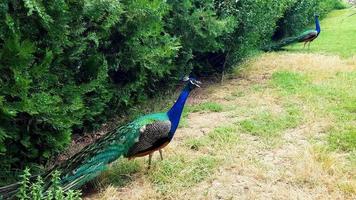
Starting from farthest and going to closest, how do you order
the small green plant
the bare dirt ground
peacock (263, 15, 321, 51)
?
peacock (263, 15, 321, 51)
the bare dirt ground
the small green plant

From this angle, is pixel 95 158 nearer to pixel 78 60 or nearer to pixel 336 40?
pixel 78 60

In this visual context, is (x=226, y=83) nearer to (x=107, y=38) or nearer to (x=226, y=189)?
(x=107, y=38)

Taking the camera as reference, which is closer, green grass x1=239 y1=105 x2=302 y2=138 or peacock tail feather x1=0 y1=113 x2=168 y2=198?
peacock tail feather x1=0 y1=113 x2=168 y2=198

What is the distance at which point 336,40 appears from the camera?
46.4 feet

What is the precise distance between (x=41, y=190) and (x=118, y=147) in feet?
2.57

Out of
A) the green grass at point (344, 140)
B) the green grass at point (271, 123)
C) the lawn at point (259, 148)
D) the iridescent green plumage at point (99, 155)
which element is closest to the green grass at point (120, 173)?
the lawn at point (259, 148)

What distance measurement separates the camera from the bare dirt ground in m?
3.87

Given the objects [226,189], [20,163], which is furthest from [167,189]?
[20,163]

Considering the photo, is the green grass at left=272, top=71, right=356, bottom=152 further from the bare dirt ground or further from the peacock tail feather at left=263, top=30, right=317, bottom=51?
the peacock tail feather at left=263, top=30, right=317, bottom=51

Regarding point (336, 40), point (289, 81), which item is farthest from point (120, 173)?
point (336, 40)

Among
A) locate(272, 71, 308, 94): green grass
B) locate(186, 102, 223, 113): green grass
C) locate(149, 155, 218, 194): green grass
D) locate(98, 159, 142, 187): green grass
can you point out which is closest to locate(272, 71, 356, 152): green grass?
locate(272, 71, 308, 94): green grass

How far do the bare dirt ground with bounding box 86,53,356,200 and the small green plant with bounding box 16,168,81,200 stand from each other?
493 millimetres

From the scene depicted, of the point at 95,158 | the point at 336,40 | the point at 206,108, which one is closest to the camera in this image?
the point at 95,158

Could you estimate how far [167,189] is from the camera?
3961mm
